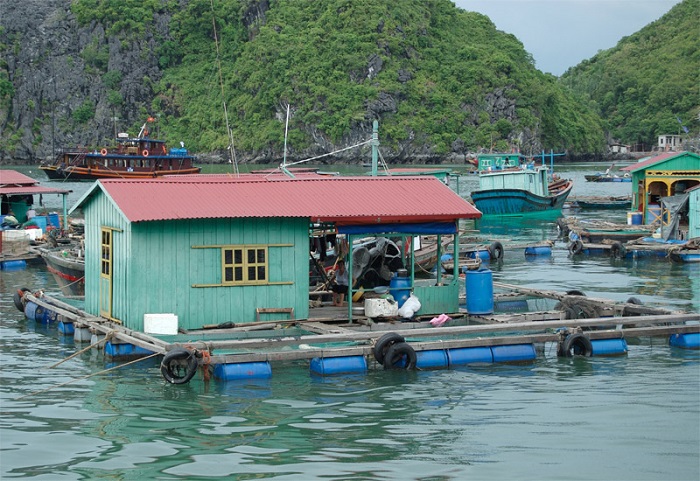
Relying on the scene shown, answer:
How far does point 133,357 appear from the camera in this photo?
21.3 metres

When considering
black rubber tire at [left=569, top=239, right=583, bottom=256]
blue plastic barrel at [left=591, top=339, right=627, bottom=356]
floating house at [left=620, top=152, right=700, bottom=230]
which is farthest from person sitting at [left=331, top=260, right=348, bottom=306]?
floating house at [left=620, top=152, right=700, bottom=230]

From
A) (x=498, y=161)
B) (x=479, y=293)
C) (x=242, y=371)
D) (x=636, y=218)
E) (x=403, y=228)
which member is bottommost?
(x=242, y=371)

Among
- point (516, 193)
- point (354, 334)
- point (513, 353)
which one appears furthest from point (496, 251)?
point (516, 193)

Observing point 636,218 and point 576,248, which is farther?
point 636,218

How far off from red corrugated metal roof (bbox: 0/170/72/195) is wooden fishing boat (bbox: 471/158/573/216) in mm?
30980

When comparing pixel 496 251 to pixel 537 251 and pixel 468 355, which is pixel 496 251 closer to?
pixel 537 251

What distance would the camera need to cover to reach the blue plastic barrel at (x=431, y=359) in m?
20.2

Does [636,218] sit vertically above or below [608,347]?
above

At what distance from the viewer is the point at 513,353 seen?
21.0 metres

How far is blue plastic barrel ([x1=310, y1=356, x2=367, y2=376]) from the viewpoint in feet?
64.2

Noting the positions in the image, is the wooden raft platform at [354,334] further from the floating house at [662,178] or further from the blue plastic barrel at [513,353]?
the floating house at [662,178]

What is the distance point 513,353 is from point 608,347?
2343mm

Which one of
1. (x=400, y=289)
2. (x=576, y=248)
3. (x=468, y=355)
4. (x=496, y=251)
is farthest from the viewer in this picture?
(x=576, y=248)

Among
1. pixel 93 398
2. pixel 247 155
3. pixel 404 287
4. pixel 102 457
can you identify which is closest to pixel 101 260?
pixel 93 398
